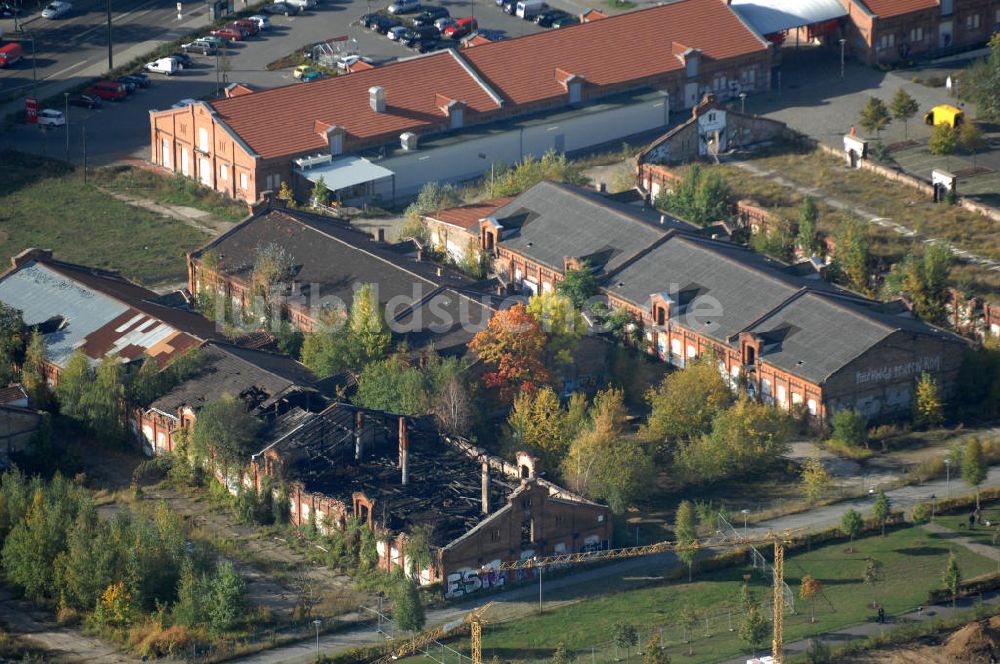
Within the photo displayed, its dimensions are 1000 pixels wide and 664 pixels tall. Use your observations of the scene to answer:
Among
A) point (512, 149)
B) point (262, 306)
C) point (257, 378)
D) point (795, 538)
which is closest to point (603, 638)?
point (795, 538)

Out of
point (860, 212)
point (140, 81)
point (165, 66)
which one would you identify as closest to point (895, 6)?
point (860, 212)

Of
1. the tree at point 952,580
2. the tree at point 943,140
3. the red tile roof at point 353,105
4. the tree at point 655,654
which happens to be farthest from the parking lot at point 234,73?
the tree at point 655,654

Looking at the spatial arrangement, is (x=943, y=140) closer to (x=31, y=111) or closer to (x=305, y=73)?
(x=305, y=73)

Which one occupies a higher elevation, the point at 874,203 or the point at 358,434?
the point at 358,434

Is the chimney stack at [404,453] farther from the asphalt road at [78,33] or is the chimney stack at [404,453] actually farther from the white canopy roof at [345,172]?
the asphalt road at [78,33]

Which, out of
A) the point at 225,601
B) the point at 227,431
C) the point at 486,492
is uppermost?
the point at 227,431

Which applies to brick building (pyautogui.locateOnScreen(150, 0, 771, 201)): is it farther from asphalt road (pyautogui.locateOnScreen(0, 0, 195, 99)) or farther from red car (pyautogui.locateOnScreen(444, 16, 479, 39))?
asphalt road (pyautogui.locateOnScreen(0, 0, 195, 99))

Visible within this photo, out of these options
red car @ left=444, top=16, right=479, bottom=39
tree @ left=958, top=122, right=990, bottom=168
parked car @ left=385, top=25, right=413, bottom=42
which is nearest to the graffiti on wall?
tree @ left=958, top=122, right=990, bottom=168
